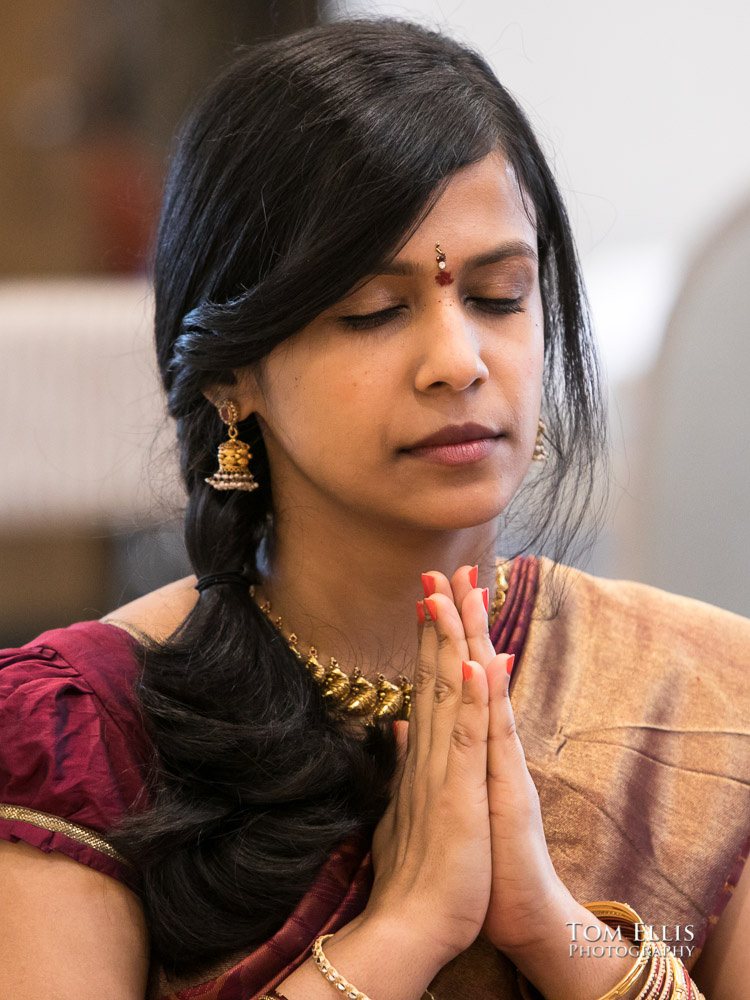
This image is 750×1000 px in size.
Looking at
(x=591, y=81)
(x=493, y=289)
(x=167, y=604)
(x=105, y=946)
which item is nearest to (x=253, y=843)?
(x=105, y=946)

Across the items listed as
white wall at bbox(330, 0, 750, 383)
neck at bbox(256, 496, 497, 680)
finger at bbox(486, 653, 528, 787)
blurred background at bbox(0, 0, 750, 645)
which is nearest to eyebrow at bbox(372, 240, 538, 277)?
neck at bbox(256, 496, 497, 680)

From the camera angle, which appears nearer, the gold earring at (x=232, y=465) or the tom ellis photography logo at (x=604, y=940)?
the tom ellis photography logo at (x=604, y=940)

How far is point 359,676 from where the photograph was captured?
156cm

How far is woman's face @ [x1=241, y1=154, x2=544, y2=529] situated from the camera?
1346 millimetres

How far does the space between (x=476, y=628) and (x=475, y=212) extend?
48 centimetres

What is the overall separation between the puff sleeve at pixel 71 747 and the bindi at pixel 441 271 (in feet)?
2.01

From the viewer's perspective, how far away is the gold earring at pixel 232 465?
5.19 feet

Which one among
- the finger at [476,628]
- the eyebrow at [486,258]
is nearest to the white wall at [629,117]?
the eyebrow at [486,258]

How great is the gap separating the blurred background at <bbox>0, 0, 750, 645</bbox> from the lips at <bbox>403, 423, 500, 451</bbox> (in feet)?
2.92

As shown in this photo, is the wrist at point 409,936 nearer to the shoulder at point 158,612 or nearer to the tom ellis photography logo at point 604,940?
the tom ellis photography logo at point 604,940

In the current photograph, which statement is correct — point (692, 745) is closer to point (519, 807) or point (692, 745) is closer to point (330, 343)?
point (519, 807)

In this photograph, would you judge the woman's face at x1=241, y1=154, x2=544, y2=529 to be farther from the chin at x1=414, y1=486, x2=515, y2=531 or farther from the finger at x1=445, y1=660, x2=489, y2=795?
the finger at x1=445, y1=660, x2=489, y2=795

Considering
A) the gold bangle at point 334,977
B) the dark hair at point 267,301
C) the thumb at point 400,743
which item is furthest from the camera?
the thumb at point 400,743

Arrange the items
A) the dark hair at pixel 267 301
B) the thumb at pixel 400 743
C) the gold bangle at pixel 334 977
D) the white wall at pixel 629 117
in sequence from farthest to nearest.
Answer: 1. the white wall at pixel 629 117
2. the thumb at pixel 400 743
3. the dark hair at pixel 267 301
4. the gold bangle at pixel 334 977
